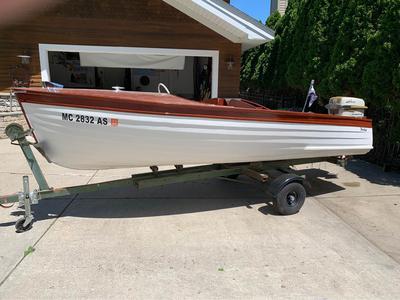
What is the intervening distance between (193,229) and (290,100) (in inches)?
353

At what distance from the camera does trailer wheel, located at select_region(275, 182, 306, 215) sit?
4492 mm

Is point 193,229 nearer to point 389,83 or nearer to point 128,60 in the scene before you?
point 389,83

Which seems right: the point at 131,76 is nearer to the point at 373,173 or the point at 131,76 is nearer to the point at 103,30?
the point at 103,30

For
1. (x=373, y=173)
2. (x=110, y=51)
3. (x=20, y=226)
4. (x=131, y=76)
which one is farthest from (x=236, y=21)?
(x=131, y=76)

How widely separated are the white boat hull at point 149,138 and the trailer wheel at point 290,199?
47cm

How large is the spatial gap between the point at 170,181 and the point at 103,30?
22.3 feet

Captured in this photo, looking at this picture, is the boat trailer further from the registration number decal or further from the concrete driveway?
the registration number decal

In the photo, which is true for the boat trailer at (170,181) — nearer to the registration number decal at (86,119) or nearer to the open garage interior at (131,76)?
the registration number decal at (86,119)

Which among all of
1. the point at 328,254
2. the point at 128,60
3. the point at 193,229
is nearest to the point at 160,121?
the point at 193,229

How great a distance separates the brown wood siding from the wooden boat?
600cm

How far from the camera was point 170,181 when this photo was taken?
441 cm

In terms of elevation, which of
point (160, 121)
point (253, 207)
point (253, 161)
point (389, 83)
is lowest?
point (253, 207)

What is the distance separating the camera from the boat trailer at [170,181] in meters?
3.88

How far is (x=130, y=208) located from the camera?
472 centimetres
